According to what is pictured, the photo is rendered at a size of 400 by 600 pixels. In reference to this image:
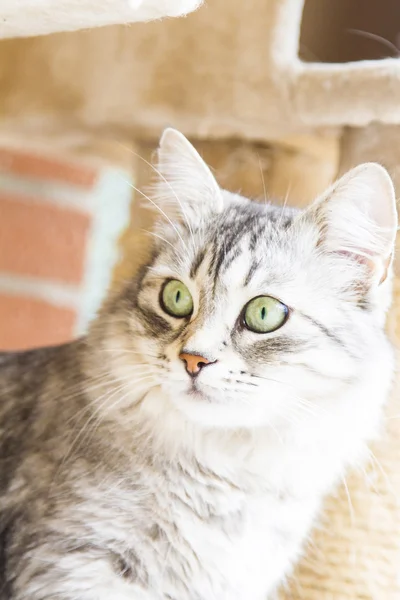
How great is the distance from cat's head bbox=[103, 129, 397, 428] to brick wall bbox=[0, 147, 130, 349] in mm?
1053

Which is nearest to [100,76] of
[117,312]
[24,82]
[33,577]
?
[24,82]

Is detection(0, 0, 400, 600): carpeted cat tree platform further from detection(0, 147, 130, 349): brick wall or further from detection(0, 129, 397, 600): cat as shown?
detection(0, 147, 130, 349): brick wall

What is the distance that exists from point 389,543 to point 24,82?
4.11 feet

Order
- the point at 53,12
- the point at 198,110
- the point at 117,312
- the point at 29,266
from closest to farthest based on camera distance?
the point at 53,12
the point at 117,312
the point at 198,110
the point at 29,266

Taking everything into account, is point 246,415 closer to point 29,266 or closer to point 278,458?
point 278,458

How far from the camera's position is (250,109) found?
1.45 m

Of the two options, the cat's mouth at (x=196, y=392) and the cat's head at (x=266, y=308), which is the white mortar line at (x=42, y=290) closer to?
the cat's head at (x=266, y=308)

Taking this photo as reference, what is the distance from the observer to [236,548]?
1116mm

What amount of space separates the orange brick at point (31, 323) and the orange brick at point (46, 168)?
38cm

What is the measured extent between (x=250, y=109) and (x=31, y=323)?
1.10 metres

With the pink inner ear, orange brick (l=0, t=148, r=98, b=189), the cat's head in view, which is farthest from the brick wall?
the pink inner ear

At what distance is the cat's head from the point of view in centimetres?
103

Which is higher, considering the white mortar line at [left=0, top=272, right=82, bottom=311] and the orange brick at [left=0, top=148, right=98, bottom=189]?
the orange brick at [left=0, top=148, right=98, bottom=189]

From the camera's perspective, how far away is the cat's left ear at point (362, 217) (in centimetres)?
104
